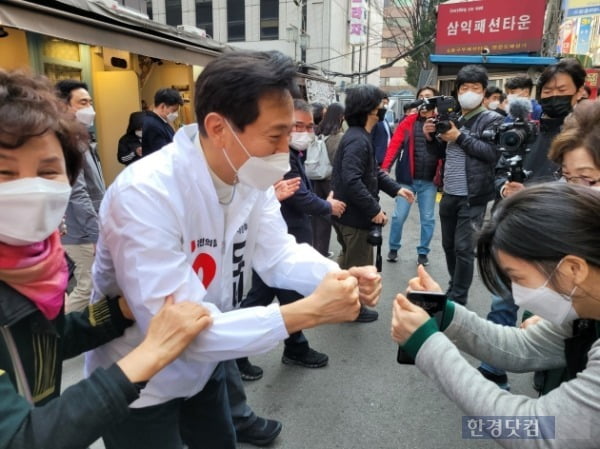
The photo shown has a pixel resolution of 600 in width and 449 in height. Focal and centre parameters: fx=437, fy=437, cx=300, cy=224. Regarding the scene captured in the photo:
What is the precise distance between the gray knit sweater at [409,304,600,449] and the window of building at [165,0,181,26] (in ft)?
81.8

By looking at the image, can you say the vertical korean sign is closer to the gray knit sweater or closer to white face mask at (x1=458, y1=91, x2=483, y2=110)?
white face mask at (x1=458, y1=91, x2=483, y2=110)

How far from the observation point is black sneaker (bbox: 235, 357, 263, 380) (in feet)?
9.62

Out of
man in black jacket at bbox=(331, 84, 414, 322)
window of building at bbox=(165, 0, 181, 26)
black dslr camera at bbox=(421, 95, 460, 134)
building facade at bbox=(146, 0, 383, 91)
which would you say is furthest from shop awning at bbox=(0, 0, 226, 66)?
window of building at bbox=(165, 0, 181, 26)

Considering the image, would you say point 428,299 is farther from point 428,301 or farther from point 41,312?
point 41,312

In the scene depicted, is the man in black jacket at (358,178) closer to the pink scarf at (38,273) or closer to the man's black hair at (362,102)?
the man's black hair at (362,102)

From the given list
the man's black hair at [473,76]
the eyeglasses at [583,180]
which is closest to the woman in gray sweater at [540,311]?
the eyeglasses at [583,180]

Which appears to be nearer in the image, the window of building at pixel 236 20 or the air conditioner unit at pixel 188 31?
the air conditioner unit at pixel 188 31

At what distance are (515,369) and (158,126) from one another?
4411 millimetres

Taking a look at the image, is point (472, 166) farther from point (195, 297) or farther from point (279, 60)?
point (195, 297)

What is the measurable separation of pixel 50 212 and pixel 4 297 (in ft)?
0.78

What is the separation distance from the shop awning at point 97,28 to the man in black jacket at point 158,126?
1.98 ft

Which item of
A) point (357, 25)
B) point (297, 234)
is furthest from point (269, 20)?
point (297, 234)

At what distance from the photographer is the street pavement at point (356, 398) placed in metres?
2.37

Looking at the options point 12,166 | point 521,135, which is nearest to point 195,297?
point 12,166
